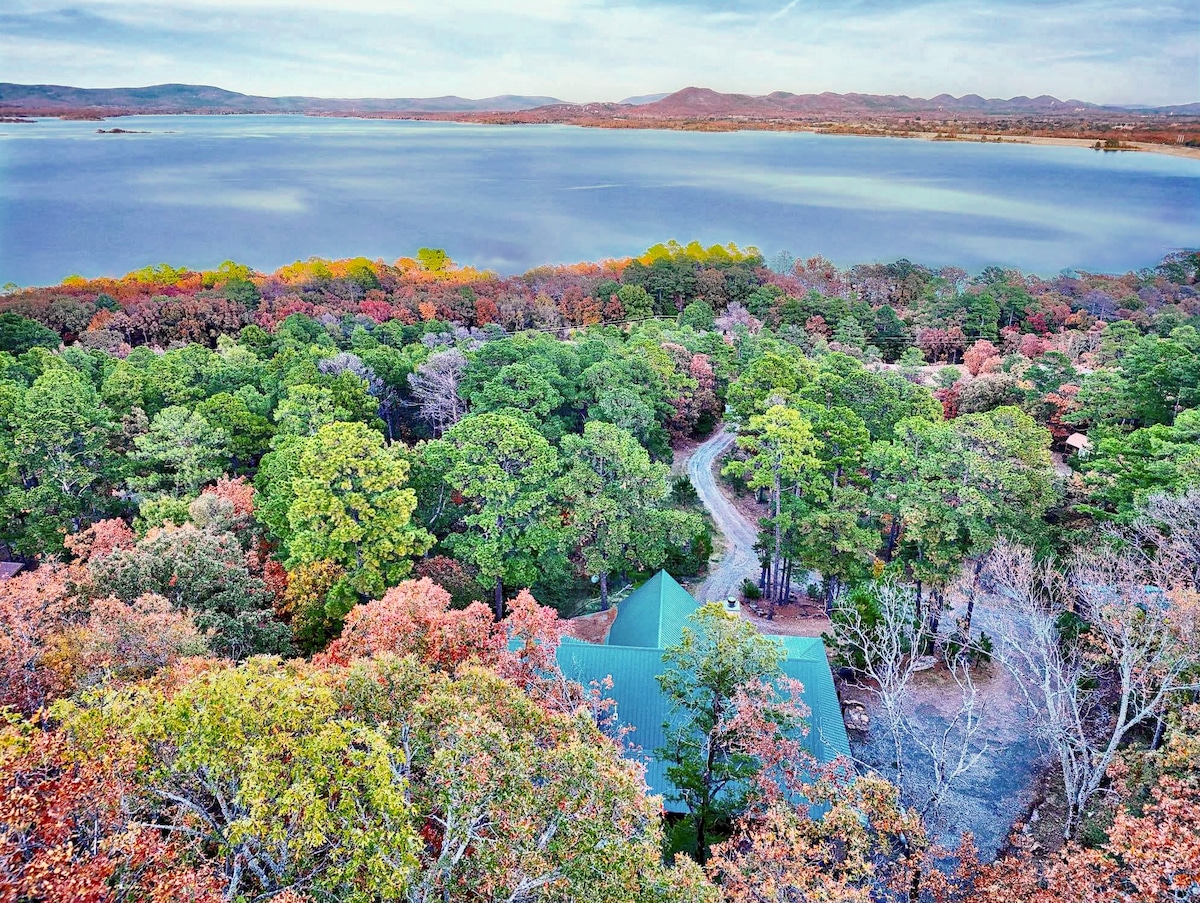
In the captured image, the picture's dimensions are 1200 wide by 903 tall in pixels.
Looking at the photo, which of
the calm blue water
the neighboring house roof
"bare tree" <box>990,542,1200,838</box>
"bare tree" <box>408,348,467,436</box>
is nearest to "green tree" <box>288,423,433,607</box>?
the neighboring house roof

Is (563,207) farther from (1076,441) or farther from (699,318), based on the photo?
(1076,441)

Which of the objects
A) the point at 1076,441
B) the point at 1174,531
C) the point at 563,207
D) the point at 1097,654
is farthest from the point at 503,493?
the point at 563,207

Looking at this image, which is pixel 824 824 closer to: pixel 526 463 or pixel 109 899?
pixel 109 899

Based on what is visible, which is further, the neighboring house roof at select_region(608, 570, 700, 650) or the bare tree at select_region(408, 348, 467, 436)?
the bare tree at select_region(408, 348, 467, 436)

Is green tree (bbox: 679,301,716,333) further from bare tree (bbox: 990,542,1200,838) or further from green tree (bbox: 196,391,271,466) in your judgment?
bare tree (bbox: 990,542,1200,838)

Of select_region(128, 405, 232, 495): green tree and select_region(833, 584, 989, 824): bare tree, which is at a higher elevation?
select_region(128, 405, 232, 495): green tree

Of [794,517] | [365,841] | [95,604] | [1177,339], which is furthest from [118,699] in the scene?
[1177,339]
